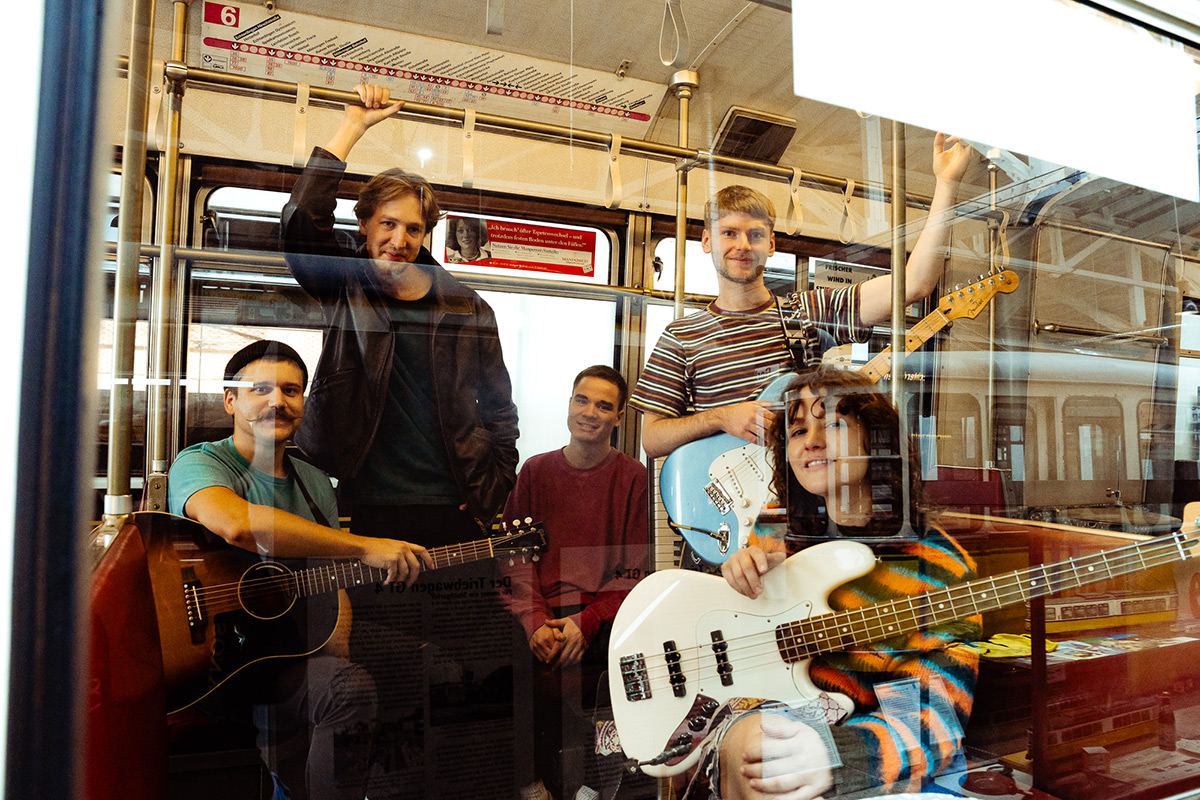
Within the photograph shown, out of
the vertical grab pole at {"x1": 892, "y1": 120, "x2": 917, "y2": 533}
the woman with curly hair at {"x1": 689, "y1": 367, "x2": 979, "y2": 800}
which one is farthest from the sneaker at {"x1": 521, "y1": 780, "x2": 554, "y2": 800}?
the vertical grab pole at {"x1": 892, "y1": 120, "x2": 917, "y2": 533}

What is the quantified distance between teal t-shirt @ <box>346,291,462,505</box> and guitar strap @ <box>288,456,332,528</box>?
7 cm

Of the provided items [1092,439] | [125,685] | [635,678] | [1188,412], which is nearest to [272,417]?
[125,685]

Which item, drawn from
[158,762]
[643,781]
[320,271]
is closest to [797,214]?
[320,271]

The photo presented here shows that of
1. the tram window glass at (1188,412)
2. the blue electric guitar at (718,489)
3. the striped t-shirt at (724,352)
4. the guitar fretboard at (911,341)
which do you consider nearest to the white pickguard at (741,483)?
the blue electric guitar at (718,489)

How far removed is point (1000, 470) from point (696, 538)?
3.28 feet

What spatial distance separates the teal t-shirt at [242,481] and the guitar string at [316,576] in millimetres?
94

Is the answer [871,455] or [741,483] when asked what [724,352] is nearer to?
[741,483]

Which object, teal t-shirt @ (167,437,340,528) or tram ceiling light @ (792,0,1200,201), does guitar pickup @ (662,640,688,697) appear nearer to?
teal t-shirt @ (167,437,340,528)

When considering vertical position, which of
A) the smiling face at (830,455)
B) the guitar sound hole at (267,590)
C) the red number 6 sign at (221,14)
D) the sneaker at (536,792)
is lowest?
the sneaker at (536,792)

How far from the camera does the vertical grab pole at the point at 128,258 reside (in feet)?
3.80

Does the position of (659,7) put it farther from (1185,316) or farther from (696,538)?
(1185,316)

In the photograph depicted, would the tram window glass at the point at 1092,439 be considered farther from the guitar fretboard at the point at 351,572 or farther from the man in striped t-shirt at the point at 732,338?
the guitar fretboard at the point at 351,572

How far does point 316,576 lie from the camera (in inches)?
54.6

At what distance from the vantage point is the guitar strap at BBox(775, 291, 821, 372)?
5.50ft
